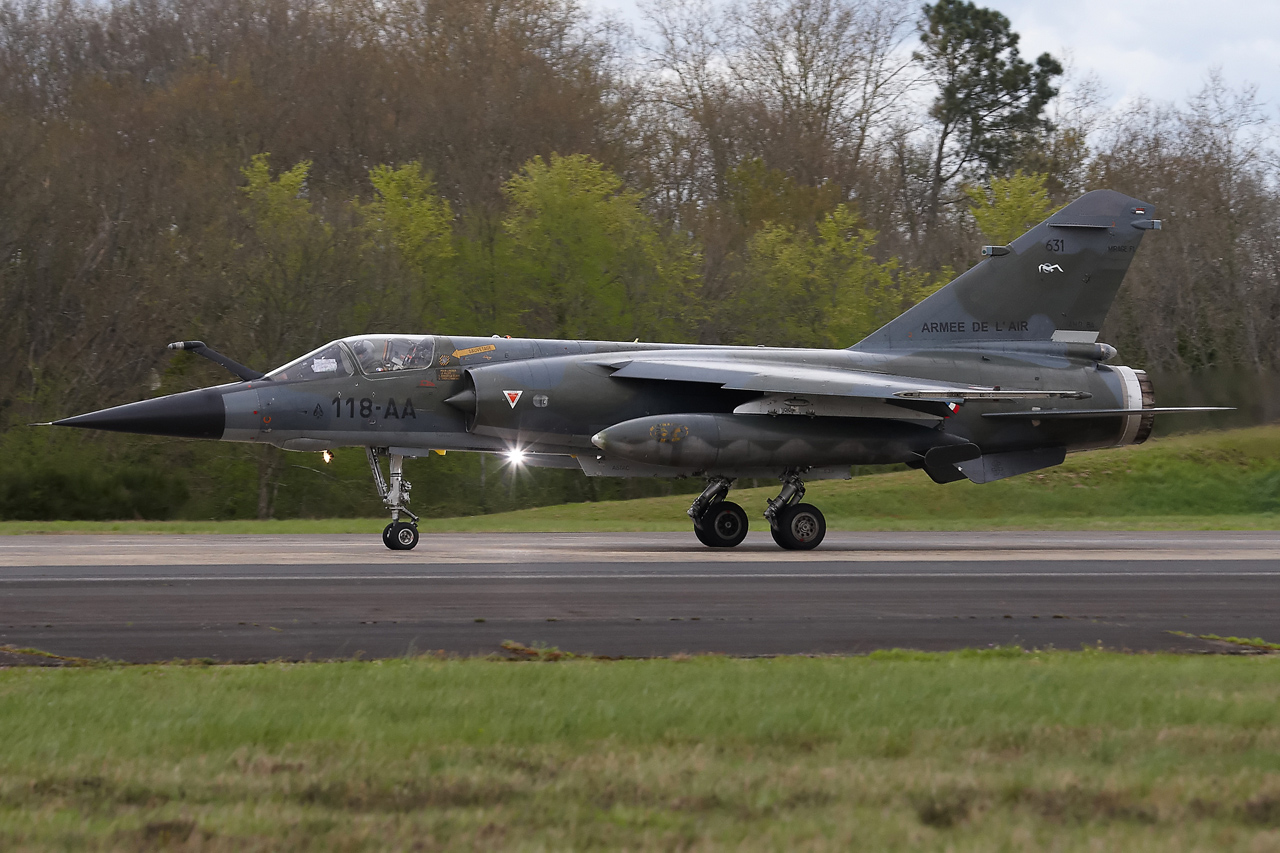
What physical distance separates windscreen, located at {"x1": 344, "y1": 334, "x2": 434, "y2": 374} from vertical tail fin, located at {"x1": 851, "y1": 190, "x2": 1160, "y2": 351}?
22.5 ft

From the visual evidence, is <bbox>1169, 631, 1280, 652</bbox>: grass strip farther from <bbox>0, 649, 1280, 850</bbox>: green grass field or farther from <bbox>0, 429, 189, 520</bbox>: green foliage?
<bbox>0, 429, 189, 520</bbox>: green foliage

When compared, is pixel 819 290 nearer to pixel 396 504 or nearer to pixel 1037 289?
pixel 1037 289

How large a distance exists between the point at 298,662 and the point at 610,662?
6.16 ft

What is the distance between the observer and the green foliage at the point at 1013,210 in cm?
4612

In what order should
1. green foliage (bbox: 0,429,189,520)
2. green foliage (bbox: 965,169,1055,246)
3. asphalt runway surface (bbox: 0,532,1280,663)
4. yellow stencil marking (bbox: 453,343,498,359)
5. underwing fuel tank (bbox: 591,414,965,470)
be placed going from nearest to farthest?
asphalt runway surface (bbox: 0,532,1280,663) → underwing fuel tank (bbox: 591,414,965,470) → yellow stencil marking (bbox: 453,343,498,359) → green foliage (bbox: 0,429,189,520) → green foliage (bbox: 965,169,1055,246)

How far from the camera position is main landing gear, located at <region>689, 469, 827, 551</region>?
19.1 meters

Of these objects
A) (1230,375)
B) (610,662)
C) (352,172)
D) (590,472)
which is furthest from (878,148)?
(610,662)

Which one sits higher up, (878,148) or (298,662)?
(878,148)

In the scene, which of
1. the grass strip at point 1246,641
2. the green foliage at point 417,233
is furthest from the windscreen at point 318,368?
the green foliage at point 417,233

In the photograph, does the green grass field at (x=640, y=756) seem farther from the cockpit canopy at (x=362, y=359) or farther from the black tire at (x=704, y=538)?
the black tire at (x=704, y=538)

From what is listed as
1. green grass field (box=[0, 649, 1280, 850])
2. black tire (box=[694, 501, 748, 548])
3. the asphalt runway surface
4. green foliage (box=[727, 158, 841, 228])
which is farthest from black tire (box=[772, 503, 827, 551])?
green foliage (box=[727, 158, 841, 228])

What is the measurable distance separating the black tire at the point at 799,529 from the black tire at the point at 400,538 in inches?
205

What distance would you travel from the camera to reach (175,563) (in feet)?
49.7

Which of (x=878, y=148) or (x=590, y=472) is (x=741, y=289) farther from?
(x=590, y=472)
